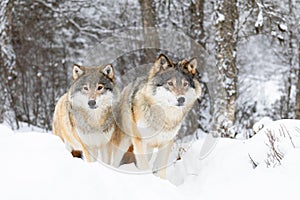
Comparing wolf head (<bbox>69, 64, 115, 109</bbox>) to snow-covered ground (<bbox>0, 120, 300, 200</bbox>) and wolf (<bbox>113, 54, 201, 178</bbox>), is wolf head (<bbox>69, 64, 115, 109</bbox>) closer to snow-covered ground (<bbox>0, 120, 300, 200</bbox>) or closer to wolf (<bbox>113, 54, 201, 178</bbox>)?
wolf (<bbox>113, 54, 201, 178</bbox>)

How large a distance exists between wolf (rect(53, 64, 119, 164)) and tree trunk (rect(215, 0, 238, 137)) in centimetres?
322

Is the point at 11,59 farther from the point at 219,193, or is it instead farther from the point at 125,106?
the point at 219,193

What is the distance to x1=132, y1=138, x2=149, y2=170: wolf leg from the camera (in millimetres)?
4516

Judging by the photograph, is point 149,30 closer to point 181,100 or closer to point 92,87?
point 92,87

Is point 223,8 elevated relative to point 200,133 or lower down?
elevated

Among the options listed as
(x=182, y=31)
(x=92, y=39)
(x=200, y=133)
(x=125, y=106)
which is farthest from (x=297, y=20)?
(x=125, y=106)

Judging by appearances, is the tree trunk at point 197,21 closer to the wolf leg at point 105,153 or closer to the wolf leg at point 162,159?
the wolf leg at point 162,159

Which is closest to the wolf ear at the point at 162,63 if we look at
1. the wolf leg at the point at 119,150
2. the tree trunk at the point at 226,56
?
the wolf leg at the point at 119,150

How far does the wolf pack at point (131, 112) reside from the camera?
4.46 meters

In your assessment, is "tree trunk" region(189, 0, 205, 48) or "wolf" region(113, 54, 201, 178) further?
"tree trunk" region(189, 0, 205, 48)

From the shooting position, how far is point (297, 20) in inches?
485

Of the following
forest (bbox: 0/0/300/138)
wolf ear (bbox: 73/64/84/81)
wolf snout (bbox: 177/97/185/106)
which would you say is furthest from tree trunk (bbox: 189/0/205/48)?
wolf snout (bbox: 177/97/185/106)

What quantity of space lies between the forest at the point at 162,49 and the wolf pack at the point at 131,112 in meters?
2.72

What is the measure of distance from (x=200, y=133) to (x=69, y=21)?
729 centimetres
